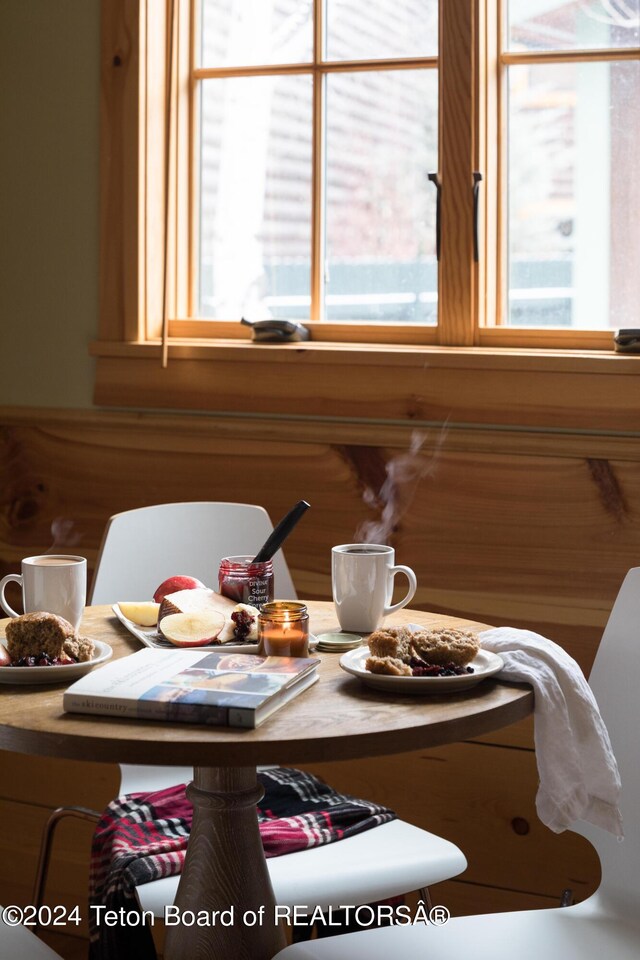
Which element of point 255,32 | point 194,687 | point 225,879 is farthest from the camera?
point 255,32

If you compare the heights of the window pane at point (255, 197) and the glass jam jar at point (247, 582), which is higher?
the window pane at point (255, 197)

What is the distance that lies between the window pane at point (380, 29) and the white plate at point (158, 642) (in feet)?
4.48

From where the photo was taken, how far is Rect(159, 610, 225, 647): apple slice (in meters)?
1.34

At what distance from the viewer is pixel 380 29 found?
2.29 meters

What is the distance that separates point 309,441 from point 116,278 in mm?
559

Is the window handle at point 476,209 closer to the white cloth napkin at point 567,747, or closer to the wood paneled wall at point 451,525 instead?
the wood paneled wall at point 451,525

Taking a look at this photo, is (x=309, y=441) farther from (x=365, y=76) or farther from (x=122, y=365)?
(x=365, y=76)

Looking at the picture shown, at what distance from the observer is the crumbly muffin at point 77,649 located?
1.24 m

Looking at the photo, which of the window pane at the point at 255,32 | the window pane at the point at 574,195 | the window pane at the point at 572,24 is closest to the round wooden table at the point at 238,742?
the window pane at the point at 574,195

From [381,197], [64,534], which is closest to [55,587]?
[64,534]

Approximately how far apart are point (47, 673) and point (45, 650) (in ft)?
0.14

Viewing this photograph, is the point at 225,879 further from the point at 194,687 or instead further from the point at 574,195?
the point at 574,195

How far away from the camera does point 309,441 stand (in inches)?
88.8

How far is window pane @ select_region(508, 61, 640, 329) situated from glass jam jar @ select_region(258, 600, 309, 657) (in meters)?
1.12
